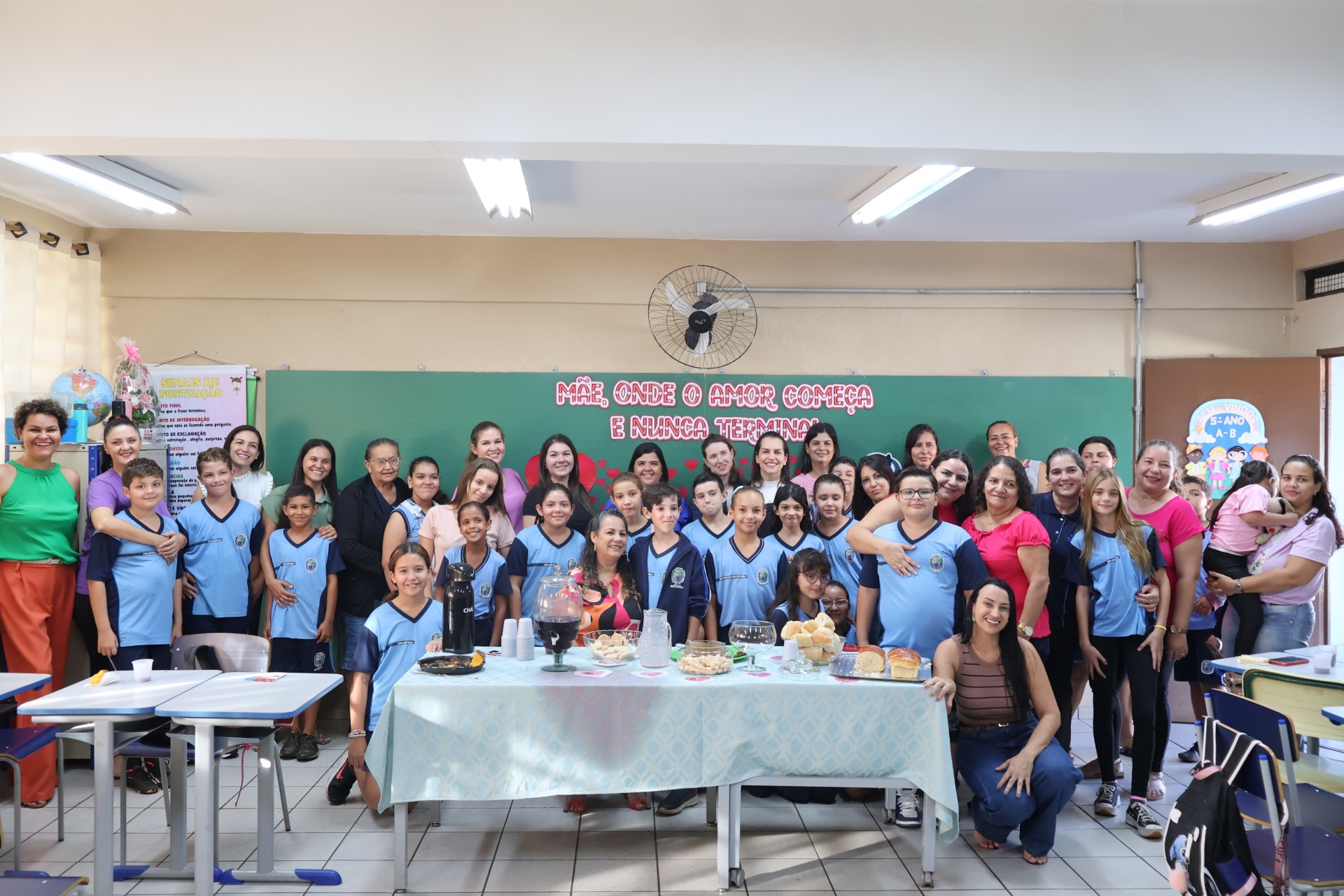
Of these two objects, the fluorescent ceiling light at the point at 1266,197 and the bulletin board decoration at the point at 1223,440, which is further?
the bulletin board decoration at the point at 1223,440

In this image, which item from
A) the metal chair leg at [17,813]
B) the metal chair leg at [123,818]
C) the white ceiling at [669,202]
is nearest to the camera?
the metal chair leg at [17,813]

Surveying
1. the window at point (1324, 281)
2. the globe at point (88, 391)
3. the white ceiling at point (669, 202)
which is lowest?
the globe at point (88, 391)

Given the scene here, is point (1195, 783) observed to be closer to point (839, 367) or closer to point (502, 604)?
point (502, 604)

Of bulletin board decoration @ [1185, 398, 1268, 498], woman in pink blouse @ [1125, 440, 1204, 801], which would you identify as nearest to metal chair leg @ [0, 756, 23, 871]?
woman in pink blouse @ [1125, 440, 1204, 801]

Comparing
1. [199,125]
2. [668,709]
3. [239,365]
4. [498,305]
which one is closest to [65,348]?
[239,365]

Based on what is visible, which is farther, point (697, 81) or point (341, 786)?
point (341, 786)

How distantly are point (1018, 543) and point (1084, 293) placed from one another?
291 cm

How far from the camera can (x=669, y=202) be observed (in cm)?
504

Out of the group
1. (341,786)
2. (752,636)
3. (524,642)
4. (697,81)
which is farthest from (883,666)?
(341,786)

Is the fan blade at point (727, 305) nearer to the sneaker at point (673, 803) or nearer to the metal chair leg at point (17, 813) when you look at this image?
the sneaker at point (673, 803)

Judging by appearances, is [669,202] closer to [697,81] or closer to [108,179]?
[697,81]

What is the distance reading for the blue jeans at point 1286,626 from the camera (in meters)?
4.33

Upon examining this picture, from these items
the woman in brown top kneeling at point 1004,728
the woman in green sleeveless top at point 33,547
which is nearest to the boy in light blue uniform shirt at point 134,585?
the woman in green sleeveless top at point 33,547

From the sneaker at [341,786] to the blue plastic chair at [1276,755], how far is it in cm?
338
